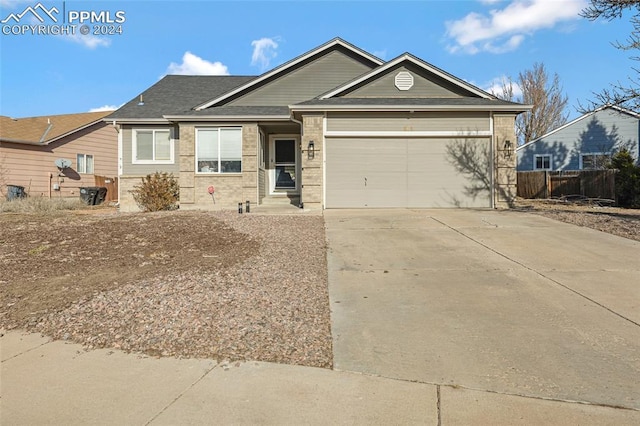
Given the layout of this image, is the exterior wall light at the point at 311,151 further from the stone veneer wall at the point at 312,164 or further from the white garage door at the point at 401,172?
the white garage door at the point at 401,172

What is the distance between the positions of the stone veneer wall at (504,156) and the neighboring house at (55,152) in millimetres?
20804

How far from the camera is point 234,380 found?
3.32 metres

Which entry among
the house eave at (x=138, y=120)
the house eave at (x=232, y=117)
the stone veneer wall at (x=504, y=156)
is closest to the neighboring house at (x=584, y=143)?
the stone veneer wall at (x=504, y=156)

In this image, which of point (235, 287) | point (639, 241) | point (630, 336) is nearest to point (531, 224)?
point (639, 241)

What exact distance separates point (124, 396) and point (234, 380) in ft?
2.60

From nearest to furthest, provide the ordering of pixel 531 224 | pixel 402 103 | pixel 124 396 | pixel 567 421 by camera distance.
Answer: pixel 567 421 → pixel 124 396 → pixel 531 224 → pixel 402 103

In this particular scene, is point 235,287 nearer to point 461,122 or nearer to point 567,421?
point 567,421

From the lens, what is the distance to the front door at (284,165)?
1703 cm

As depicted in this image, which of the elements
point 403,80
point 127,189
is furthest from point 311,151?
point 127,189

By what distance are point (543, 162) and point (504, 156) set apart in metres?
16.3

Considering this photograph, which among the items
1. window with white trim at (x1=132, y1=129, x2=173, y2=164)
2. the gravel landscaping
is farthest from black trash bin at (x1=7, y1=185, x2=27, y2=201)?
the gravel landscaping

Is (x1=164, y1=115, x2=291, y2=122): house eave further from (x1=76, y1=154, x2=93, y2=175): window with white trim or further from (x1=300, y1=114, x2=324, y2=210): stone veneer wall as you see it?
(x1=76, y1=154, x2=93, y2=175): window with white trim

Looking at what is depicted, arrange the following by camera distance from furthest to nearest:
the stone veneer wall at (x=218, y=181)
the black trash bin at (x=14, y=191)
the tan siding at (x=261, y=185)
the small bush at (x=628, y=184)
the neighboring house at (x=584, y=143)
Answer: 1. the neighboring house at (x=584, y=143)
2. the black trash bin at (x=14, y=191)
3. the small bush at (x=628, y=184)
4. the tan siding at (x=261, y=185)
5. the stone veneer wall at (x=218, y=181)

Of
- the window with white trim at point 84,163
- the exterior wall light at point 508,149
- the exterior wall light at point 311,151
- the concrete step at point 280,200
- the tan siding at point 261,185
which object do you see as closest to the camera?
the exterior wall light at point 311,151
